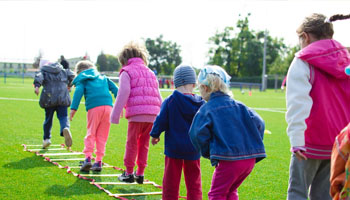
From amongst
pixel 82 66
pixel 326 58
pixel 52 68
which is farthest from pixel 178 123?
pixel 52 68

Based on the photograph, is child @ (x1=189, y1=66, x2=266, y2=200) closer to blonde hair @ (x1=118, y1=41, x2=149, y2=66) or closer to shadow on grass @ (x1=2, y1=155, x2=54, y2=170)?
blonde hair @ (x1=118, y1=41, x2=149, y2=66)

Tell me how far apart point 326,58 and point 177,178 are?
1.98 meters

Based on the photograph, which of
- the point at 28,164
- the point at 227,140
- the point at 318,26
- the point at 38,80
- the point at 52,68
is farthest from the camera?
the point at 52,68

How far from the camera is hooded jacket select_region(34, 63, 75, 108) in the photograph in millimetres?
8125

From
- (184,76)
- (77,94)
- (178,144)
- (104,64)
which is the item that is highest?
(104,64)

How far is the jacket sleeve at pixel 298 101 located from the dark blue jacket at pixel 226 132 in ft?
1.42

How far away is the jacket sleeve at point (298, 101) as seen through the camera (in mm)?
3285

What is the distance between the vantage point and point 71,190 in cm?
524

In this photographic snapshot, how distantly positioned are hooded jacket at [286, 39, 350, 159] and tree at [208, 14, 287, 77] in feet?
245

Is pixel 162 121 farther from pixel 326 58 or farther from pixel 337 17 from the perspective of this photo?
pixel 337 17

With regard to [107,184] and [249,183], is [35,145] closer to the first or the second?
[107,184]

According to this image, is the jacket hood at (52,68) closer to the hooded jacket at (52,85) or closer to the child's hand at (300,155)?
the hooded jacket at (52,85)

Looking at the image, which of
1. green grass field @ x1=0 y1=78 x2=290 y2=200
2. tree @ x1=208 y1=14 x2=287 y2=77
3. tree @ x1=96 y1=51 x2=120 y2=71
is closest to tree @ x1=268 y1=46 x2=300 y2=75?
tree @ x1=208 y1=14 x2=287 y2=77

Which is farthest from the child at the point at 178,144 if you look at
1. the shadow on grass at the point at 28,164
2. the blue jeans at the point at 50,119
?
the blue jeans at the point at 50,119
